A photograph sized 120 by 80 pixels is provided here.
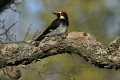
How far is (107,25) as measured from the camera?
→ 16.5 meters

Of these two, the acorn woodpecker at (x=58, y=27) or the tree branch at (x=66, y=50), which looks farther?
the acorn woodpecker at (x=58, y=27)

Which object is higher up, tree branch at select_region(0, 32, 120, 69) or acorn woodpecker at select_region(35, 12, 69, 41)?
tree branch at select_region(0, 32, 120, 69)

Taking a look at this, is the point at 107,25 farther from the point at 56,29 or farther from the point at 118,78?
the point at 56,29

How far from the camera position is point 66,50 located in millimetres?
5465

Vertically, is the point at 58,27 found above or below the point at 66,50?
below

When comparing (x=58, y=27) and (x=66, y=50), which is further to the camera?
(x=58, y=27)

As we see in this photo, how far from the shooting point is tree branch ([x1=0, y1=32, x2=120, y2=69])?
A: 17.7 ft

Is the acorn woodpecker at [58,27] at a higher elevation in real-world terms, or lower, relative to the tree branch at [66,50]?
lower

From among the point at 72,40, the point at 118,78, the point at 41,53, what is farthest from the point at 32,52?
the point at 118,78

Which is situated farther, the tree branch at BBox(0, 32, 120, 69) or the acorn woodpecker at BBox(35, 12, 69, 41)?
the acorn woodpecker at BBox(35, 12, 69, 41)

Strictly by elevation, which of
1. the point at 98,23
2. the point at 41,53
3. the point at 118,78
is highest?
the point at 41,53

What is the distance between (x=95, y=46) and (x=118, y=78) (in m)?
8.97

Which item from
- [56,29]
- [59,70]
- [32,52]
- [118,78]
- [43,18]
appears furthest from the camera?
[43,18]

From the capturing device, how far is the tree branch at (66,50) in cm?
539
